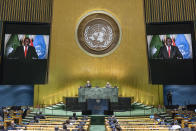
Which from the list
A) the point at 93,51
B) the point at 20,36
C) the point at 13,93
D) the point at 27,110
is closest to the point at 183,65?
the point at 93,51

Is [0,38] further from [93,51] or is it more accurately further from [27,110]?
[93,51]

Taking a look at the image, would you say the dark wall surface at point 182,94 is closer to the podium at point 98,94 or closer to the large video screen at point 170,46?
the large video screen at point 170,46

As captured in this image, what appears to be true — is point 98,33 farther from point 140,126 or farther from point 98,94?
point 140,126

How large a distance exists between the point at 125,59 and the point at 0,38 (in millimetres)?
8970

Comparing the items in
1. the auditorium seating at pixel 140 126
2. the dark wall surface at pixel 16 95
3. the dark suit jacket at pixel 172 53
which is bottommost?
the auditorium seating at pixel 140 126

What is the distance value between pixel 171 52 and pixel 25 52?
Answer: 1010 cm

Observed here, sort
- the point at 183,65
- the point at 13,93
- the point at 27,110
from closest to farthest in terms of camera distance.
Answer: the point at 27,110 → the point at 183,65 → the point at 13,93

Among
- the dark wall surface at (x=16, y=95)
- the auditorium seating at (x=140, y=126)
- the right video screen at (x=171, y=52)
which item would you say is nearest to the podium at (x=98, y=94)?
the right video screen at (x=171, y=52)

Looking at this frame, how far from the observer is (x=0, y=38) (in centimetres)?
1396

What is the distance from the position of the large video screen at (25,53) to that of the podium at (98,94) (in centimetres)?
297

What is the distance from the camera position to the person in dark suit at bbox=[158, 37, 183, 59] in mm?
13967

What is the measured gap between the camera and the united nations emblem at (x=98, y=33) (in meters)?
15.7

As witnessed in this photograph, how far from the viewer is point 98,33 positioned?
1578 cm

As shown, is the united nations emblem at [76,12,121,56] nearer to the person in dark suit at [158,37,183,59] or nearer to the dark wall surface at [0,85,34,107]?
the person in dark suit at [158,37,183,59]
